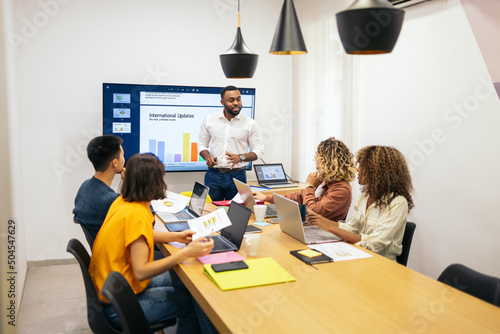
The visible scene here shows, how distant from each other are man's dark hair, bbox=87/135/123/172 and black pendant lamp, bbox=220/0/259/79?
1.05 metres

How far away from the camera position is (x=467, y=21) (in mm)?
3305

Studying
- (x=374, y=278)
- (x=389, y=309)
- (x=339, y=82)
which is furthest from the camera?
(x=339, y=82)

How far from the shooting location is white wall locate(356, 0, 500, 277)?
10.7 feet

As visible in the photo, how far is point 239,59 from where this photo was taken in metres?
3.21

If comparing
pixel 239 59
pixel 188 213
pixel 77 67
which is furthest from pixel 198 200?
pixel 77 67

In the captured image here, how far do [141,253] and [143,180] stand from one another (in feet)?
1.27

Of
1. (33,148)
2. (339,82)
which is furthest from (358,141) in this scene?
(33,148)

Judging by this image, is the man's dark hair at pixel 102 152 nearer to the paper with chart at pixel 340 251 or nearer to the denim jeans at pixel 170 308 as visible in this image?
the denim jeans at pixel 170 308

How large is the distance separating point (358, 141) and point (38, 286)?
11.0ft

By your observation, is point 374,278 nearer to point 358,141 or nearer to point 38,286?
point 358,141

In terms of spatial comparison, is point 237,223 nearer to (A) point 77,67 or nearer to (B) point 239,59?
(B) point 239,59

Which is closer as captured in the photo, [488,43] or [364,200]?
[364,200]

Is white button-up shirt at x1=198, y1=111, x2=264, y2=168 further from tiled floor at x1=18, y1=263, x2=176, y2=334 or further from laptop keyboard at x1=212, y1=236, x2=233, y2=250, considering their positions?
laptop keyboard at x1=212, y1=236, x2=233, y2=250

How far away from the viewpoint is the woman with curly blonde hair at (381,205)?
2514 millimetres
